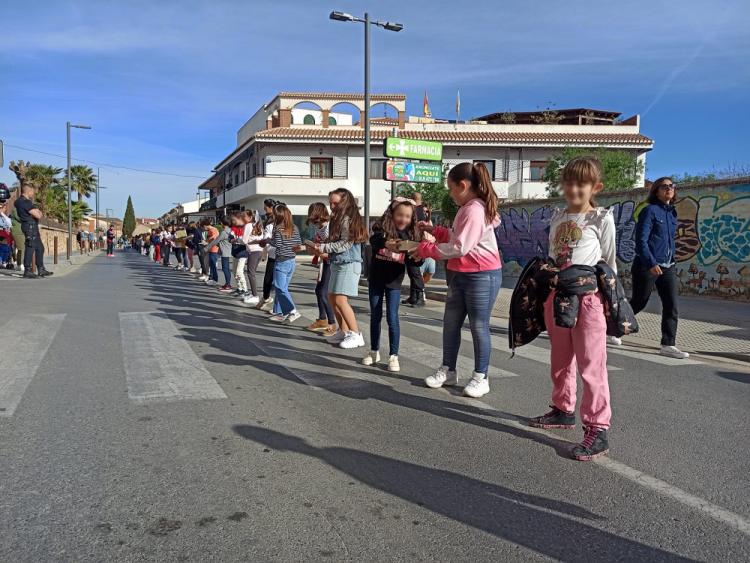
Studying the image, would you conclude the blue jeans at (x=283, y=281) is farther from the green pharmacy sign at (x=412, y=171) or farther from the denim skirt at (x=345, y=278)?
the green pharmacy sign at (x=412, y=171)

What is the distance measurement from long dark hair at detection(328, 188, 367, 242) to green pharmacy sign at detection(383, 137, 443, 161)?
12.0 m

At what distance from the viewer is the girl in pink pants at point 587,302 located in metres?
3.50

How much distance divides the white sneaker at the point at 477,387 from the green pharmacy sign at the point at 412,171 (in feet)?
45.8

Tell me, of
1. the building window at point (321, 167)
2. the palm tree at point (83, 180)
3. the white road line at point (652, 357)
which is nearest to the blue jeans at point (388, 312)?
the white road line at point (652, 357)

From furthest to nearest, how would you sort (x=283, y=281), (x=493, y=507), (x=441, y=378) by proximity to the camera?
1. (x=283, y=281)
2. (x=441, y=378)
3. (x=493, y=507)

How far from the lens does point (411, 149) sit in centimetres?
1948

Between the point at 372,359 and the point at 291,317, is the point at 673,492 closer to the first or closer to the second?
the point at 372,359

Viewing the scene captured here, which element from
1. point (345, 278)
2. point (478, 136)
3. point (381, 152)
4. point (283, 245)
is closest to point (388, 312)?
point (345, 278)

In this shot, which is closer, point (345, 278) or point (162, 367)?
point (162, 367)

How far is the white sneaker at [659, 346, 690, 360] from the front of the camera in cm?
650

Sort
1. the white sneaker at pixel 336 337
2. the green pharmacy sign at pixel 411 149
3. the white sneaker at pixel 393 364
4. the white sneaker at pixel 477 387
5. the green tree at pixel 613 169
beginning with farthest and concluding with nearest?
1. the green tree at pixel 613 169
2. the green pharmacy sign at pixel 411 149
3. the white sneaker at pixel 336 337
4. the white sneaker at pixel 393 364
5. the white sneaker at pixel 477 387

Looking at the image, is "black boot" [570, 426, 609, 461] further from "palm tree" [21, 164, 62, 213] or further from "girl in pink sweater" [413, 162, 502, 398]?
"palm tree" [21, 164, 62, 213]

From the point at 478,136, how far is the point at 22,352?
111 feet

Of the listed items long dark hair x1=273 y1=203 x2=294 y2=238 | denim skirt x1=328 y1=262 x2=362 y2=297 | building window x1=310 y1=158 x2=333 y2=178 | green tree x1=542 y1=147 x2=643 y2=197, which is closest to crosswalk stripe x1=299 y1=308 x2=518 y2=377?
denim skirt x1=328 y1=262 x2=362 y2=297
